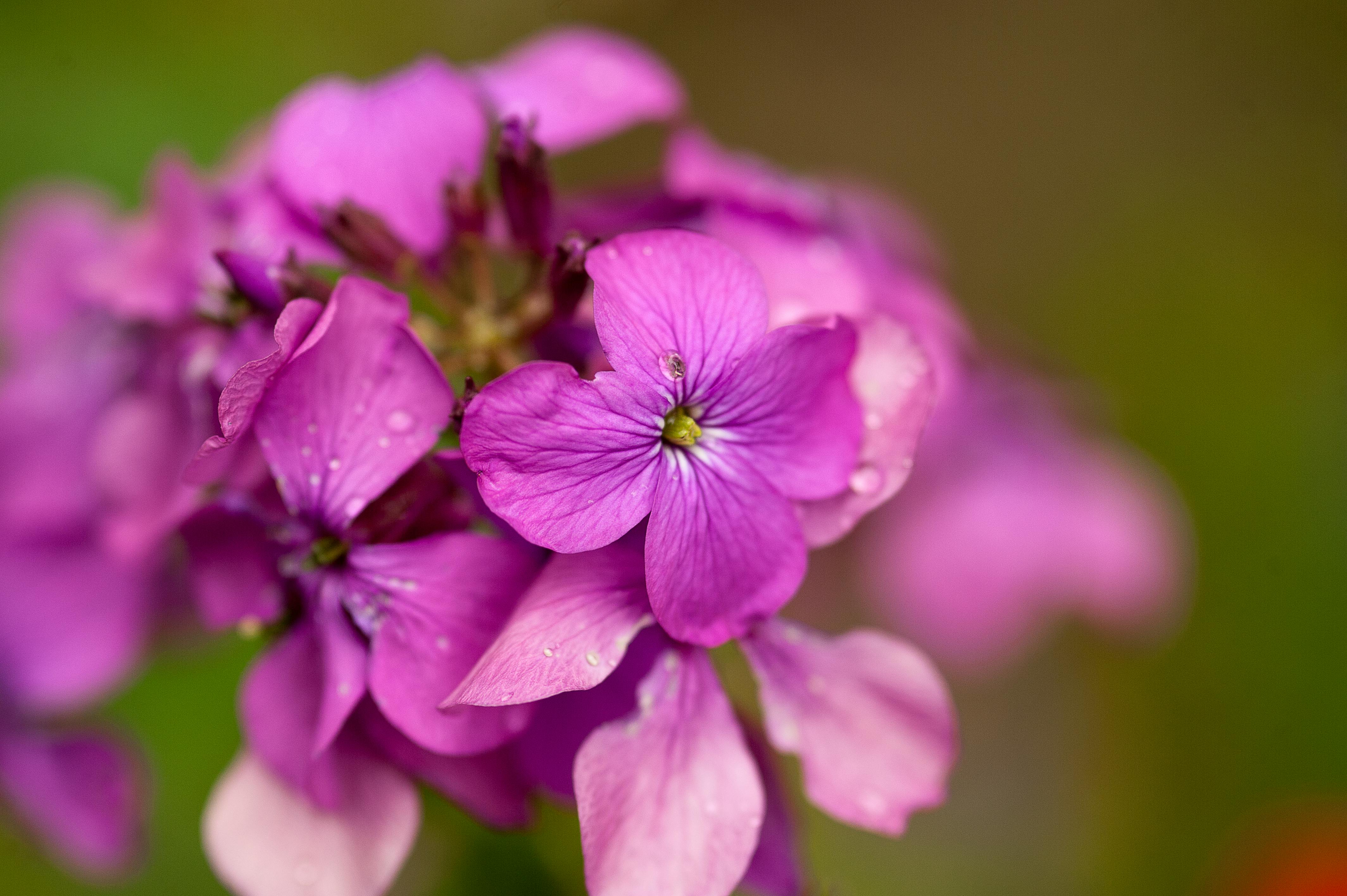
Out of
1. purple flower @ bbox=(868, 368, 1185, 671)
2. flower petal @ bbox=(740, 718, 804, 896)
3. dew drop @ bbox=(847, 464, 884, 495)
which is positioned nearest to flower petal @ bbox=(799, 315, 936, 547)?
dew drop @ bbox=(847, 464, 884, 495)

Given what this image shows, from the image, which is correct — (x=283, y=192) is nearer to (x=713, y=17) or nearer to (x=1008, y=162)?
(x=713, y=17)

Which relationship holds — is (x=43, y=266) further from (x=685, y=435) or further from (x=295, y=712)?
(x=685, y=435)

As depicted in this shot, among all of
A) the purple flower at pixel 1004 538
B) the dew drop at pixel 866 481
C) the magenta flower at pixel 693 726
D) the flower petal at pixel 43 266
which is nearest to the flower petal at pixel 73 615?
the flower petal at pixel 43 266

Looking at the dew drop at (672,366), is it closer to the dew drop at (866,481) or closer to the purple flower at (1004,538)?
the dew drop at (866,481)

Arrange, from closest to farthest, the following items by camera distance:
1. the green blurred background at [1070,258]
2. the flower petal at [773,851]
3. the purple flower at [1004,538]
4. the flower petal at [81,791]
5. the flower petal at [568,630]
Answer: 1. the flower petal at [568,630]
2. the flower petal at [773,851]
3. the flower petal at [81,791]
4. the purple flower at [1004,538]
5. the green blurred background at [1070,258]

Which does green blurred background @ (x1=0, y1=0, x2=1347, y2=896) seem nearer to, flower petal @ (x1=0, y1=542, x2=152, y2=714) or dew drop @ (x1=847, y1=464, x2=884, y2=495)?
flower petal @ (x1=0, y1=542, x2=152, y2=714)

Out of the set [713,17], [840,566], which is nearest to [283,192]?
[840,566]

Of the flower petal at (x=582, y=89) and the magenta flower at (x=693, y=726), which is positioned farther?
the flower petal at (x=582, y=89)
